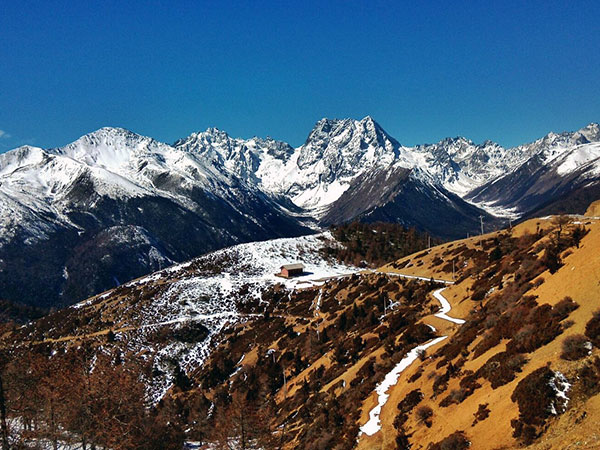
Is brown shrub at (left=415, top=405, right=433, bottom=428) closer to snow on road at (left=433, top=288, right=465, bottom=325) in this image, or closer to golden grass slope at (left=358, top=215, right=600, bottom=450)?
golden grass slope at (left=358, top=215, right=600, bottom=450)

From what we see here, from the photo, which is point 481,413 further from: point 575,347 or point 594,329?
point 594,329

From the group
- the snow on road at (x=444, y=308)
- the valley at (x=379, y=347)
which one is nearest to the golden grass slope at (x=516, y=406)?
the valley at (x=379, y=347)

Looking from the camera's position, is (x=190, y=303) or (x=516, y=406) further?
(x=190, y=303)

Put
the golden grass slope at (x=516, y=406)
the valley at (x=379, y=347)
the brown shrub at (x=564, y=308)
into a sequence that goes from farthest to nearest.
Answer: the brown shrub at (x=564, y=308), the valley at (x=379, y=347), the golden grass slope at (x=516, y=406)

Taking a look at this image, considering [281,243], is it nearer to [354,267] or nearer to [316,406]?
[354,267]

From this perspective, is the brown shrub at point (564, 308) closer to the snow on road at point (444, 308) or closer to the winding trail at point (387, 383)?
the winding trail at point (387, 383)

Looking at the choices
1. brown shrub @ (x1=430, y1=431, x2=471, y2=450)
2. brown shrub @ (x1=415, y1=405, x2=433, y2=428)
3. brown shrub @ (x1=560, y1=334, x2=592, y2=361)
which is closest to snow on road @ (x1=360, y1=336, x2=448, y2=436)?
brown shrub @ (x1=415, y1=405, x2=433, y2=428)

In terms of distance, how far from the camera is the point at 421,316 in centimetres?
5344

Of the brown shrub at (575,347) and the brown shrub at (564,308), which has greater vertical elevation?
the brown shrub at (564,308)

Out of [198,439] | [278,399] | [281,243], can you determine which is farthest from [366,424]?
[281,243]

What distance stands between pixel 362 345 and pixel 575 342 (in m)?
33.4

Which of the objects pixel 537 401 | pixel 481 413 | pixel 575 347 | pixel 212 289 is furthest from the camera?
pixel 212 289

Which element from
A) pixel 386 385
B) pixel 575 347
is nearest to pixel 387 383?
pixel 386 385

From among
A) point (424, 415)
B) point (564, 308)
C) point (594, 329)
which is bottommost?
point (424, 415)
